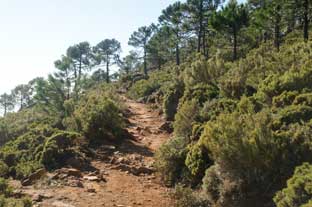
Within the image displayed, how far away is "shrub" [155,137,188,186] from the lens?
12.6 meters

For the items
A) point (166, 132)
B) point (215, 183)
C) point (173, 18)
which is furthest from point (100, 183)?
point (173, 18)

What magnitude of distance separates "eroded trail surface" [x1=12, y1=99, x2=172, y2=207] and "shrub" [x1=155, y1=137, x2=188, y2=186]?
366 millimetres

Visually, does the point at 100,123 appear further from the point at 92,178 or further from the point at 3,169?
the point at 92,178

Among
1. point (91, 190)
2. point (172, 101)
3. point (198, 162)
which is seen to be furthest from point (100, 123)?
point (198, 162)

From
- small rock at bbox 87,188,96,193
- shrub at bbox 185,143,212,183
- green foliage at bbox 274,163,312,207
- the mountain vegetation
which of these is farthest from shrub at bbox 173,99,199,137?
green foliage at bbox 274,163,312,207

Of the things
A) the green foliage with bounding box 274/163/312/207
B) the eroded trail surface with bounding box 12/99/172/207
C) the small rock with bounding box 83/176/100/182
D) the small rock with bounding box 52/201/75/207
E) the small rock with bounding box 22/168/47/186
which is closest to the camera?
the green foliage with bounding box 274/163/312/207

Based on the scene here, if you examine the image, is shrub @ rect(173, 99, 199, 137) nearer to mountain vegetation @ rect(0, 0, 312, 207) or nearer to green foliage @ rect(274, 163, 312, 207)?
mountain vegetation @ rect(0, 0, 312, 207)

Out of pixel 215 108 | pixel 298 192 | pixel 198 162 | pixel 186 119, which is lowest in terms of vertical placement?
pixel 198 162

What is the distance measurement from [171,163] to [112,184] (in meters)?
1.92

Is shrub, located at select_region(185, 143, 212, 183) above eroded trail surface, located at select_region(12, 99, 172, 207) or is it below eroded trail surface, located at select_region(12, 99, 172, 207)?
above

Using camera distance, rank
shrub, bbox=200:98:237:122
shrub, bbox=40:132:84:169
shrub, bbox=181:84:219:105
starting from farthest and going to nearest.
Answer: shrub, bbox=181:84:219:105 → shrub, bbox=40:132:84:169 → shrub, bbox=200:98:237:122

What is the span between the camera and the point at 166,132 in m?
20.0

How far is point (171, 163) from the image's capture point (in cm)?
1279

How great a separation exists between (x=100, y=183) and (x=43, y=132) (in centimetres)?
656
